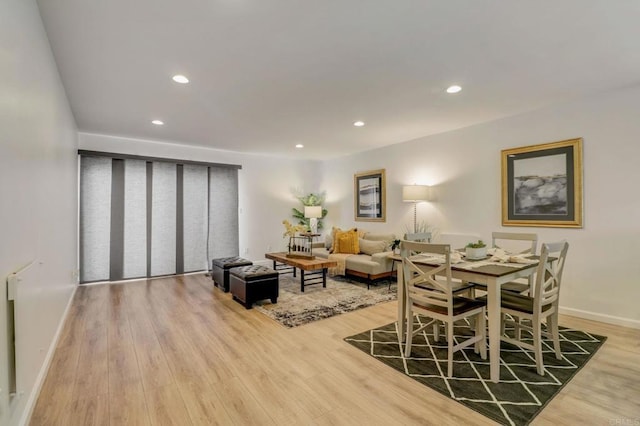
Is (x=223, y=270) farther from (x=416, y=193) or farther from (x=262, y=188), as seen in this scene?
(x=416, y=193)

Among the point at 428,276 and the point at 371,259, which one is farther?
the point at 371,259

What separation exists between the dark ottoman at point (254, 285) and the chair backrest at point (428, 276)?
2029 millimetres

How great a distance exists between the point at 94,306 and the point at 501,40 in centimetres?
554

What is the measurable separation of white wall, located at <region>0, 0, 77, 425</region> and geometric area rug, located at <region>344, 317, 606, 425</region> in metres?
2.46

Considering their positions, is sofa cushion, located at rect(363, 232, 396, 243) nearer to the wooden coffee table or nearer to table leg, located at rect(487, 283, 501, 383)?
the wooden coffee table

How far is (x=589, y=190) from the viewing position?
3543mm

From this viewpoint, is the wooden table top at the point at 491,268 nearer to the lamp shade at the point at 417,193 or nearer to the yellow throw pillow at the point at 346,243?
the lamp shade at the point at 417,193

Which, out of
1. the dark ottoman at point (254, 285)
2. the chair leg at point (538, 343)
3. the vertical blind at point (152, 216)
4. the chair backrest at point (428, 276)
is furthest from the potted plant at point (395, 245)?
the vertical blind at point (152, 216)

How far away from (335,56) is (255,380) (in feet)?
9.10

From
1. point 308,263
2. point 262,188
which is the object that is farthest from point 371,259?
point 262,188

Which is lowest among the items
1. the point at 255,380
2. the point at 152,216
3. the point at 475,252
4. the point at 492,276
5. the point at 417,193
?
the point at 255,380

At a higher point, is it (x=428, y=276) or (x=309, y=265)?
(x=428, y=276)

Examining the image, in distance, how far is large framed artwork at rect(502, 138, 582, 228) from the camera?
3645 mm

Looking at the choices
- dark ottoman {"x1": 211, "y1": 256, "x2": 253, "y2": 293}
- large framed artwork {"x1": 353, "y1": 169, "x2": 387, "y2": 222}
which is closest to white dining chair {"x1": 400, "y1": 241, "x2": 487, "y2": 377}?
dark ottoman {"x1": 211, "y1": 256, "x2": 253, "y2": 293}
